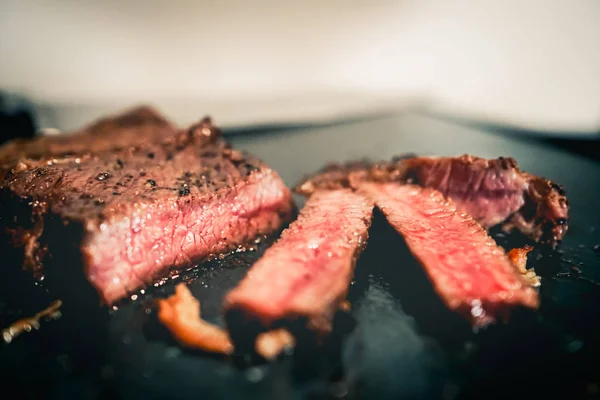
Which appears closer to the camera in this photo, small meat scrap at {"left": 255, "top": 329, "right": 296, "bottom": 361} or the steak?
small meat scrap at {"left": 255, "top": 329, "right": 296, "bottom": 361}

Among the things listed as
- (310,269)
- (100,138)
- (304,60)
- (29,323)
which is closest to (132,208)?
(29,323)

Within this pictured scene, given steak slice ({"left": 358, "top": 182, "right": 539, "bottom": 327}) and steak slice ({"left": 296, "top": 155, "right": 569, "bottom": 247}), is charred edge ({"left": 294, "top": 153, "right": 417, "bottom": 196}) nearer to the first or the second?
steak slice ({"left": 296, "top": 155, "right": 569, "bottom": 247})

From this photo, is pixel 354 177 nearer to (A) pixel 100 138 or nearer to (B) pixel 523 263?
(B) pixel 523 263

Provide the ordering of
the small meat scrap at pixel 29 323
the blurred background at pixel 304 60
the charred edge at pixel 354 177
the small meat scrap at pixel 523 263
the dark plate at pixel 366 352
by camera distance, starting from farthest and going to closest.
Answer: the blurred background at pixel 304 60, the charred edge at pixel 354 177, the small meat scrap at pixel 523 263, the small meat scrap at pixel 29 323, the dark plate at pixel 366 352

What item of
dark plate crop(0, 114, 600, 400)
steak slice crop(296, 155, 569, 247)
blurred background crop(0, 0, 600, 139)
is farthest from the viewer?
blurred background crop(0, 0, 600, 139)

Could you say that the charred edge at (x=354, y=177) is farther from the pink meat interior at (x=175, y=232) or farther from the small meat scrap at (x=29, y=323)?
the small meat scrap at (x=29, y=323)

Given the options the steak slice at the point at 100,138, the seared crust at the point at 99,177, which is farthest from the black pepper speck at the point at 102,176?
the steak slice at the point at 100,138

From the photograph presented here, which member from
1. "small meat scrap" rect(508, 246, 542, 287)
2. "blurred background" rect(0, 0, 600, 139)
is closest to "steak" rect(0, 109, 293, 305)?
"small meat scrap" rect(508, 246, 542, 287)
